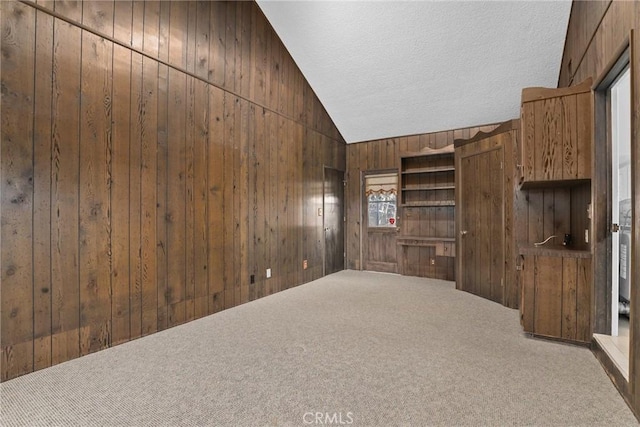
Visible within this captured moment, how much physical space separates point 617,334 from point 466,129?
12.5 feet

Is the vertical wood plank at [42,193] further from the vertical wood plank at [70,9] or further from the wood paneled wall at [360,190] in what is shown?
the wood paneled wall at [360,190]

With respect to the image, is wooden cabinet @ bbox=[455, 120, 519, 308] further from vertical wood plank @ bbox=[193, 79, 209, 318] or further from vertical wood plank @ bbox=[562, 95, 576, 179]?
vertical wood plank @ bbox=[193, 79, 209, 318]

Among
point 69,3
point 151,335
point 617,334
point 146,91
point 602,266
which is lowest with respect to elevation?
point 151,335

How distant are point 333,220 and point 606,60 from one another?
4.48m

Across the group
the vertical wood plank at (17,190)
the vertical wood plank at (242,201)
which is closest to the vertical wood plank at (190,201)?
the vertical wood plank at (242,201)

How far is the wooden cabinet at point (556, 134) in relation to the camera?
9.04 ft

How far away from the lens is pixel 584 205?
3113 millimetres

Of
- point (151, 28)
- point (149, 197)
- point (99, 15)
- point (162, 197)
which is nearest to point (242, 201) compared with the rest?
point (162, 197)

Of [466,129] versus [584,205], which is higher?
[466,129]

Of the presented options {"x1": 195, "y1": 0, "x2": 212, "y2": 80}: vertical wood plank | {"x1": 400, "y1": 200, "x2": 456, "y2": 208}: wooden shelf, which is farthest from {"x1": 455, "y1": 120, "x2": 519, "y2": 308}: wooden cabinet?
{"x1": 195, "y1": 0, "x2": 212, "y2": 80}: vertical wood plank

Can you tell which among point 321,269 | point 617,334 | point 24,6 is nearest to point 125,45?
point 24,6

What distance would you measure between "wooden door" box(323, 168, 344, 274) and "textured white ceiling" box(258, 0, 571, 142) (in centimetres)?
131

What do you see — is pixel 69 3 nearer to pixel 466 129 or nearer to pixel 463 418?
pixel 463 418

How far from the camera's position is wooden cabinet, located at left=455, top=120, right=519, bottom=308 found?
13.8 feet
